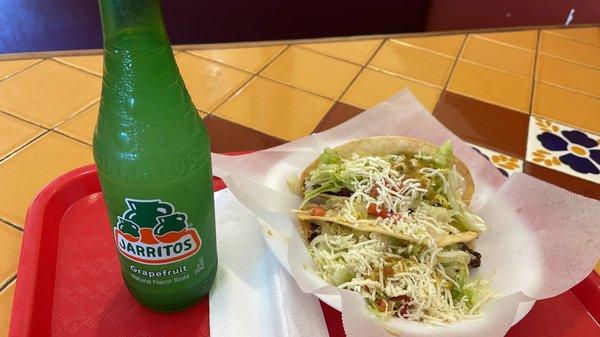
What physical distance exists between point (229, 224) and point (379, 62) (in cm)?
78

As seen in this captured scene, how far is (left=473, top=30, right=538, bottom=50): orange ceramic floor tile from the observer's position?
1620 mm

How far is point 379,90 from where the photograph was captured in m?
1.33

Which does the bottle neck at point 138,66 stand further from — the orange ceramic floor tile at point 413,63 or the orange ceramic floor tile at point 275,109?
the orange ceramic floor tile at point 413,63

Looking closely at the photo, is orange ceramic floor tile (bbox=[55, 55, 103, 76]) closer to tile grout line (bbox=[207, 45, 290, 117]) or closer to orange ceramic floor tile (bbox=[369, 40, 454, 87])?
tile grout line (bbox=[207, 45, 290, 117])

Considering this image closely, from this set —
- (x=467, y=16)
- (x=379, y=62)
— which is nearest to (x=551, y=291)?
(x=379, y=62)

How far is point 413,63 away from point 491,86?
0.71 ft

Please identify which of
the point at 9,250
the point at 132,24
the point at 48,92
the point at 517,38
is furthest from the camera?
the point at 517,38

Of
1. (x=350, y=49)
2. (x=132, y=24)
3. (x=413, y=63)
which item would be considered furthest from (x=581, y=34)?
(x=132, y=24)

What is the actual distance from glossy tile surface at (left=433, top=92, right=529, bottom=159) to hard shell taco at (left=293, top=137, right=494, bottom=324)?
1.00ft

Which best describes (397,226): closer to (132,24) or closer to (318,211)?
(318,211)

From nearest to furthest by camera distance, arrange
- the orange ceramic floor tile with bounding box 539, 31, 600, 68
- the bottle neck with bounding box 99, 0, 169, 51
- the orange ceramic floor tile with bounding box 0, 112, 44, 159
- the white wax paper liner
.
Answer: the bottle neck with bounding box 99, 0, 169, 51 < the white wax paper liner < the orange ceramic floor tile with bounding box 0, 112, 44, 159 < the orange ceramic floor tile with bounding box 539, 31, 600, 68

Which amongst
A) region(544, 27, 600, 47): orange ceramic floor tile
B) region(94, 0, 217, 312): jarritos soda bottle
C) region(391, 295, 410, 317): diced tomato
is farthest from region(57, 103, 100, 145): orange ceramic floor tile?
region(544, 27, 600, 47): orange ceramic floor tile

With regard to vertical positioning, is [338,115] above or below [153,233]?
below

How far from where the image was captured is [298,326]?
2.24ft
